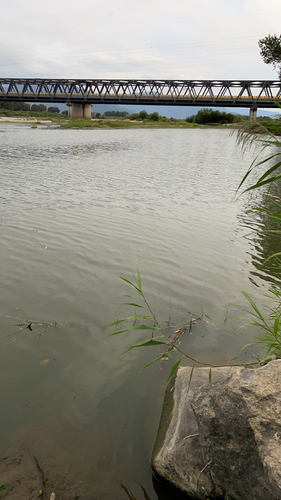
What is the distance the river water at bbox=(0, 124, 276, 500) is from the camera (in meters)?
3.10

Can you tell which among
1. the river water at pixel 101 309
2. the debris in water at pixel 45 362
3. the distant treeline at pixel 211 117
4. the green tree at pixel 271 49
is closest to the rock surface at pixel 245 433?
the river water at pixel 101 309

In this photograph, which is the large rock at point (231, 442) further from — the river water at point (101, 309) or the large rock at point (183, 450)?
the river water at point (101, 309)

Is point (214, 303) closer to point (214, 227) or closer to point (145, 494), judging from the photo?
point (145, 494)

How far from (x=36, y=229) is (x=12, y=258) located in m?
1.96

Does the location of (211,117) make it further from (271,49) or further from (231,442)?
(231,442)

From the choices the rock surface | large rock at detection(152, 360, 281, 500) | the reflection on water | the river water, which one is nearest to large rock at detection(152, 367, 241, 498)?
large rock at detection(152, 360, 281, 500)

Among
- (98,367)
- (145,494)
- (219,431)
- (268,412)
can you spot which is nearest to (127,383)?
(98,367)

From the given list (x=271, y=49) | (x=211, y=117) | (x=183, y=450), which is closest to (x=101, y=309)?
(x=183, y=450)

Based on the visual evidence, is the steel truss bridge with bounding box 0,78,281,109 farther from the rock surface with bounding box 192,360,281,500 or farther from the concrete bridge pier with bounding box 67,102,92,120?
the rock surface with bounding box 192,360,281,500

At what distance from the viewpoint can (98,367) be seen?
13.1ft

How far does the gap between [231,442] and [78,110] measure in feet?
346

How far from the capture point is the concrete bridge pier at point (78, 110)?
Result: 308ft

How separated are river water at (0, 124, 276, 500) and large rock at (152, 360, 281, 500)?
1.51 feet

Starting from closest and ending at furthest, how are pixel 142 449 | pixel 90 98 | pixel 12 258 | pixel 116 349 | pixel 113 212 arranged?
pixel 142 449, pixel 116 349, pixel 12 258, pixel 113 212, pixel 90 98
